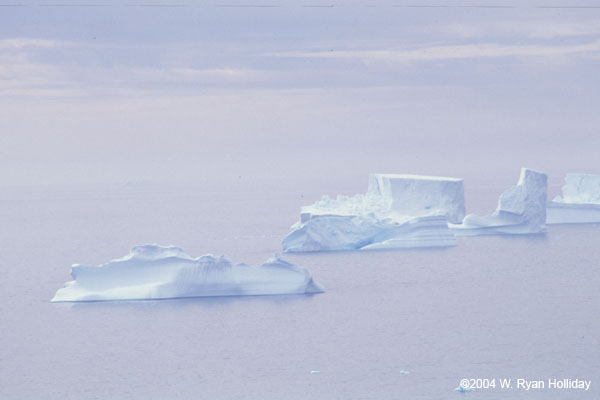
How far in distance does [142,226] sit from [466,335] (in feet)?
90.5

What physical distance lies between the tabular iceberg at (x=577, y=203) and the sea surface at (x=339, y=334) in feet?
11.7

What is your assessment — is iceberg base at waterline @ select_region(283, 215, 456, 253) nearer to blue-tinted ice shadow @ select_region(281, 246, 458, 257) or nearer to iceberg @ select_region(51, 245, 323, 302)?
blue-tinted ice shadow @ select_region(281, 246, 458, 257)

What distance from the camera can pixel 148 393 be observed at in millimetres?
11797

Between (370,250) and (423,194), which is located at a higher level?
(423,194)

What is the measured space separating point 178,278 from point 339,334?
2.88 meters

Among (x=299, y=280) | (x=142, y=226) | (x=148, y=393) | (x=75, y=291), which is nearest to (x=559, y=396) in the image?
(x=148, y=393)

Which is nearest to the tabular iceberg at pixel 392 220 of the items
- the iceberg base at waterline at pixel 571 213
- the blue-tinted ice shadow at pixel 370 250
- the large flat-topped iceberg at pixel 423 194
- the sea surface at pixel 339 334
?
the large flat-topped iceberg at pixel 423 194

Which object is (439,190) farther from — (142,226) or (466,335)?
(142,226)

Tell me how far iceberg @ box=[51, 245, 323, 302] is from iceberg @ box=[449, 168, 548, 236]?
Result: 8.12 m

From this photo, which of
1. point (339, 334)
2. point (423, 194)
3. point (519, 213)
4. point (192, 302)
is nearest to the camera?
point (339, 334)

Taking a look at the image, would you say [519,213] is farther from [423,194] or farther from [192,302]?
[192,302]

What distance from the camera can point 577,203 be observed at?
28.9 metres

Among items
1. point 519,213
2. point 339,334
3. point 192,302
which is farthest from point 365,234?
point 339,334

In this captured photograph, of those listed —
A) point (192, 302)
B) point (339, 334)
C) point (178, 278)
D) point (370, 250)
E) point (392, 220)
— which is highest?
point (392, 220)
